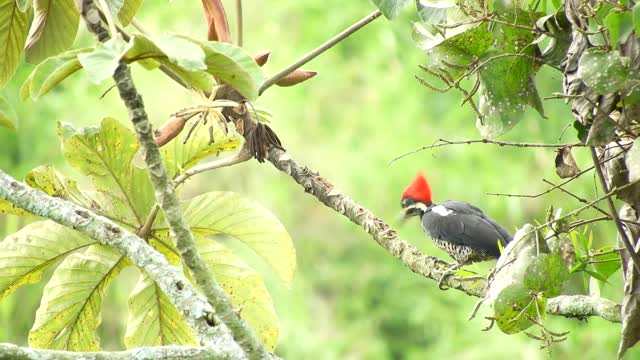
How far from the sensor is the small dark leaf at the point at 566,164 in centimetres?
106

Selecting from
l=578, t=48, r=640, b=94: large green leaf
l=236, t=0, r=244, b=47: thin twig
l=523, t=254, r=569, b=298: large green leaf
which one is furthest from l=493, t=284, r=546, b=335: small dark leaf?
l=236, t=0, r=244, b=47: thin twig

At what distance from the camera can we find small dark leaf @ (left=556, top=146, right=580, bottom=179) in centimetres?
106

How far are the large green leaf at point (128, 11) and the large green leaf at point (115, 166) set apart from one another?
16 centimetres

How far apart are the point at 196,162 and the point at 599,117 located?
0.66m

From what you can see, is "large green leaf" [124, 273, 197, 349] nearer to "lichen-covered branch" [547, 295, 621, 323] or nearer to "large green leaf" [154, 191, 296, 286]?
"large green leaf" [154, 191, 296, 286]

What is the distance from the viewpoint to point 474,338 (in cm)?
519

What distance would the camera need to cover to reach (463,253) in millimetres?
2092

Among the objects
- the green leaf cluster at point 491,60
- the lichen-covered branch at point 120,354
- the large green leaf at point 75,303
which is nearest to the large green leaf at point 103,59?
the lichen-covered branch at point 120,354

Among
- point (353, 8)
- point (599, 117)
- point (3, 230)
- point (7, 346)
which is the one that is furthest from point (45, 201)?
point (353, 8)

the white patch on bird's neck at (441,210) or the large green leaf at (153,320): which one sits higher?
the white patch on bird's neck at (441,210)

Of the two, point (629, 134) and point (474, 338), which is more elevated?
point (474, 338)

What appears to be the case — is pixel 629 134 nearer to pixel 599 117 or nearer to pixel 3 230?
pixel 599 117

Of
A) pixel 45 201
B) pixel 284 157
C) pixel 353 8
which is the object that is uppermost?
pixel 353 8

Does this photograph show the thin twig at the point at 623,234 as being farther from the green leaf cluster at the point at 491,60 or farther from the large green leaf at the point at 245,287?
the large green leaf at the point at 245,287
